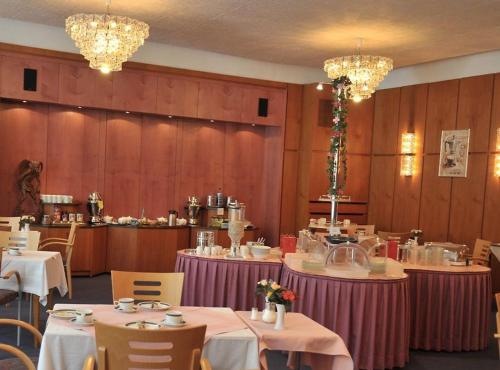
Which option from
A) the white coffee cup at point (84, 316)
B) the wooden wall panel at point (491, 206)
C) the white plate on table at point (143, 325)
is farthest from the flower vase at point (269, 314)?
the wooden wall panel at point (491, 206)

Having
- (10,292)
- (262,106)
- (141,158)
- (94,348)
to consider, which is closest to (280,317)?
(94,348)

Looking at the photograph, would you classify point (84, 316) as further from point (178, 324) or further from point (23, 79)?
point (23, 79)

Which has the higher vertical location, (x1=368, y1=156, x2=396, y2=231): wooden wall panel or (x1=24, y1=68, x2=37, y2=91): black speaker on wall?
(x1=24, y1=68, x2=37, y2=91): black speaker on wall

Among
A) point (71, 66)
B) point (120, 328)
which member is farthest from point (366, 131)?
point (120, 328)

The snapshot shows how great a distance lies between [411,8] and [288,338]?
5.18m

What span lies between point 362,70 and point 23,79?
5280 millimetres

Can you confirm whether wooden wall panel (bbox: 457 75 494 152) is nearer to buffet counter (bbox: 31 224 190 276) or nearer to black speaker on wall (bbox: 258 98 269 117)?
black speaker on wall (bbox: 258 98 269 117)

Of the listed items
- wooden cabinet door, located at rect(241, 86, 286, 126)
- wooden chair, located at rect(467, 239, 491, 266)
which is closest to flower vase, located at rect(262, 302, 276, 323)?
wooden chair, located at rect(467, 239, 491, 266)

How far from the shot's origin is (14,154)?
359 inches

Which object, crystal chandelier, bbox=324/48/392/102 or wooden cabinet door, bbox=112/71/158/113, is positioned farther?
wooden cabinet door, bbox=112/71/158/113

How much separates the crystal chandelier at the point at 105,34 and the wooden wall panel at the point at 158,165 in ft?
11.8

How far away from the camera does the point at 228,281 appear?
609 cm

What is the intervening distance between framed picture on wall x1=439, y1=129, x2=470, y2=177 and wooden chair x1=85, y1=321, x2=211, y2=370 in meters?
7.52

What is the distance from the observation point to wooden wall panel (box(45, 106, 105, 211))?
939 centimetres
